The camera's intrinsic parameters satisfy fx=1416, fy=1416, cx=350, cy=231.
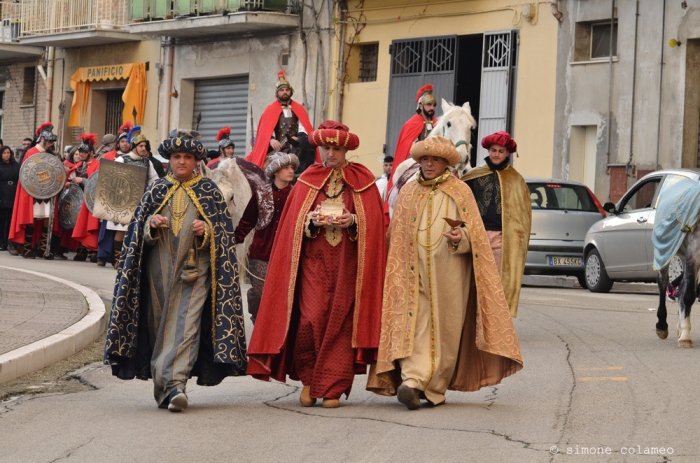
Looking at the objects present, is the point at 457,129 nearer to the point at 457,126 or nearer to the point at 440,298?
the point at 457,126

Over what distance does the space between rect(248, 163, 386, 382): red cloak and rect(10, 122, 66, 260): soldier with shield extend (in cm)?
1425

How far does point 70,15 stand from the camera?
37.9 metres

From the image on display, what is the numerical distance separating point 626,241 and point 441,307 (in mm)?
10591

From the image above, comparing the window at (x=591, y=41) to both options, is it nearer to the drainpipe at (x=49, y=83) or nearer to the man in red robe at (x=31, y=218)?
the man in red robe at (x=31, y=218)

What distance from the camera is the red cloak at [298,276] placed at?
888 cm

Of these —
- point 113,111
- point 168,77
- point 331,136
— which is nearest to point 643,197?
point 331,136

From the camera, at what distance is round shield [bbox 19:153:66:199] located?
22.8 m

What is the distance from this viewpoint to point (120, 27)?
36938 millimetres

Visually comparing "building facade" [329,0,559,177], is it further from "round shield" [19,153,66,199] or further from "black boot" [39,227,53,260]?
"round shield" [19,153,66,199]

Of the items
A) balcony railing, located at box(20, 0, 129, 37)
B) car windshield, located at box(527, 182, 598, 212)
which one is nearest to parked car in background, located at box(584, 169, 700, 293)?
car windshield, located at box(527, 182, 598, 212)

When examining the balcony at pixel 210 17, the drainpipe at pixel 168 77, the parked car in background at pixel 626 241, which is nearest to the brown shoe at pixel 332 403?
the parked car in background at pixel 626 241

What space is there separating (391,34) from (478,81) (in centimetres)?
245

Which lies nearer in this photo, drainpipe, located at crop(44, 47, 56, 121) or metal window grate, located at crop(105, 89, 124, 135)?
metal window grate, located at crop(105, 89, 124, 135)

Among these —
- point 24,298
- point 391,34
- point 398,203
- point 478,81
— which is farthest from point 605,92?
point 398,203
